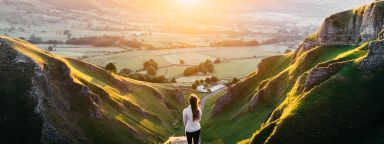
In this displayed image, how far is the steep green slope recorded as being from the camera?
65.5 meters

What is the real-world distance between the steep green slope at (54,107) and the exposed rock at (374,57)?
43.8 m

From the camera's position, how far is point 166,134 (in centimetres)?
8931

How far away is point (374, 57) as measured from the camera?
4022cm

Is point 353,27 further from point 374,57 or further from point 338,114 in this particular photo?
point 338,114

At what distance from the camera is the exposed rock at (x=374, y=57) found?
39.9 m

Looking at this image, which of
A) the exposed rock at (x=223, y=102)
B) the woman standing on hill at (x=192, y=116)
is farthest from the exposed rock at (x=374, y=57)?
the exposed rock at (x=223, y=102)

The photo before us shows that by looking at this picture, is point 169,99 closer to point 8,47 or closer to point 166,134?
point 166,134

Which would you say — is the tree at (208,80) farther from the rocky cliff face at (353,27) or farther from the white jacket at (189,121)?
the white jacket at (189,121)

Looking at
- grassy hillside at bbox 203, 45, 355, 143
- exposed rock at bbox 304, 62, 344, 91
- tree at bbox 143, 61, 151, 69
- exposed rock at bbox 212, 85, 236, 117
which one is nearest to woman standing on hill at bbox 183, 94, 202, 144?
exposed rock at bbox 304, 62, 344, 91

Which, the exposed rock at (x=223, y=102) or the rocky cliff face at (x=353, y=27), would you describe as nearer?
the rocky cliff face at (x=353, y=27)

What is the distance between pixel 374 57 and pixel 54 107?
47.5 m

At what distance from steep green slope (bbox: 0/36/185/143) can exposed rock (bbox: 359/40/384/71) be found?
144 feet

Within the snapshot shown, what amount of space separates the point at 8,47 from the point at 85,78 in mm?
19272

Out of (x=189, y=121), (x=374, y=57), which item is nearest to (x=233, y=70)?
(x=374, y=57)
